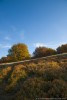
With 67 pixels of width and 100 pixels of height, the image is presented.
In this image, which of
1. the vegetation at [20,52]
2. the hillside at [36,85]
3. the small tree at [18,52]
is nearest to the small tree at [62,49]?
the vegetation at [20,52]

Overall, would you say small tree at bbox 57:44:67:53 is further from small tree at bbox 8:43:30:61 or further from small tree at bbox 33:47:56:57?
small tree at bbox 8:43:30:61

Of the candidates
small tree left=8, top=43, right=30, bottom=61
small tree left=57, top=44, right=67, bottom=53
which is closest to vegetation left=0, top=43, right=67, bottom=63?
small tree left=8, top=43, right=30, bottom=61

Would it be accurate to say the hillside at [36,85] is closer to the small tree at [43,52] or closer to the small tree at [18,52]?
the small tree at [43,52]

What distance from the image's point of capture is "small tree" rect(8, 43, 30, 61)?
182 feet

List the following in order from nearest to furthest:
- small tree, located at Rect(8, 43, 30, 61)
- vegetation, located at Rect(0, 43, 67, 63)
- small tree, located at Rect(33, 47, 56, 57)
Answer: small tree, located at Rect(33, 47, 56, 57) < vegetation, located at Rect(0, 43, 67, 63) < small tree, located at Rect(8, 43, 30, 61)

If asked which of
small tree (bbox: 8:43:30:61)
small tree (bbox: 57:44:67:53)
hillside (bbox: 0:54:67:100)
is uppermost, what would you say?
small tree (bbox: 8:43:30:61)

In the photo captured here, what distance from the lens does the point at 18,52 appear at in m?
55.8

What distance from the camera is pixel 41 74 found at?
22062mm

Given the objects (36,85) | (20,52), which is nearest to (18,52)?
(20,52)

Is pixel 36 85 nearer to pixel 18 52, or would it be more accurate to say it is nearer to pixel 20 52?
pixel 18 52

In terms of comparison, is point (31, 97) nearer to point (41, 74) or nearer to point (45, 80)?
point (45, 80)

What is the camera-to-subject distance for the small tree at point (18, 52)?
55.5 m

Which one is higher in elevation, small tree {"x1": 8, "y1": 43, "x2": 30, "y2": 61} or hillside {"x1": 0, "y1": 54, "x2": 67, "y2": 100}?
small tree {"x1": 8, "y1": 43, "x2": 30, "y2": 61}

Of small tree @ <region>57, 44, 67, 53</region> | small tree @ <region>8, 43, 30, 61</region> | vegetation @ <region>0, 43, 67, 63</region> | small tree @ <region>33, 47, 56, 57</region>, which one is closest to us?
small tree @ <region>57, 44, 67, 53</region>
